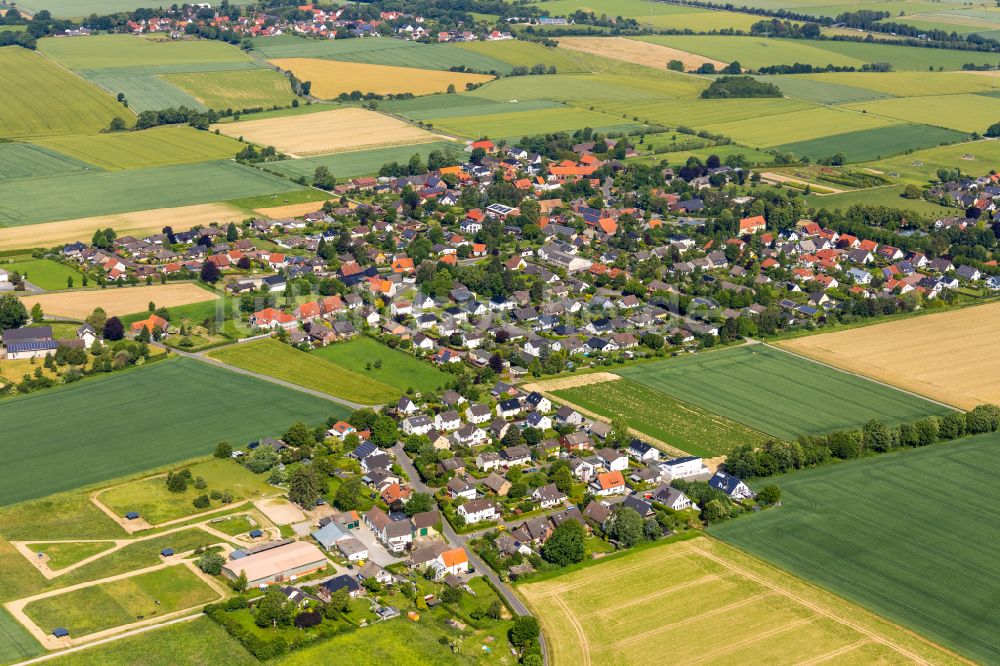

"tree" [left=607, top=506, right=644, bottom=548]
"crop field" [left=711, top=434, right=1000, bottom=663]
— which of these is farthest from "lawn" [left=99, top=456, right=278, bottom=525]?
"crop field" [left=711, top=434, right=1000, bottom=663]

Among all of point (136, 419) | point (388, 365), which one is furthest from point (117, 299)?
point (388, 365)

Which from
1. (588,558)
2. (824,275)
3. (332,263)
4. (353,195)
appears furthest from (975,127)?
(588,558)

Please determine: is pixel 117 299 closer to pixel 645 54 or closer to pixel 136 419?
pixel 136 419

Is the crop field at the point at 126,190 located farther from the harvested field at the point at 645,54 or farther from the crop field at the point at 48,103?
the harvested field at the point at 645,54

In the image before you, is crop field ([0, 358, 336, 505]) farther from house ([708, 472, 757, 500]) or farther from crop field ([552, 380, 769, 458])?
house ([708, 472, 757, 500])

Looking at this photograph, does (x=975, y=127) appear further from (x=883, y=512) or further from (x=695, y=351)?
(x=883, y=512)
